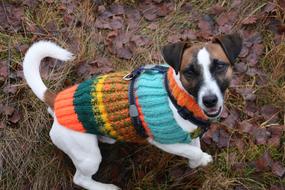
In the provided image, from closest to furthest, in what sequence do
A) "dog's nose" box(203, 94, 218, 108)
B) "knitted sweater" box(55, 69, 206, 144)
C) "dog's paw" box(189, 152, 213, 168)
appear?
1. "dog's nose" box(203, 94, 218, 108)
2. "knitted sweater" box(55, 69, 206, 144)
3. "dog's paw" box(189, 152, 213, 168)

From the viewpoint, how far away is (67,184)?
350cm

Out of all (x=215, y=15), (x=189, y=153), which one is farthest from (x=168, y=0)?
(x=189, y=153)

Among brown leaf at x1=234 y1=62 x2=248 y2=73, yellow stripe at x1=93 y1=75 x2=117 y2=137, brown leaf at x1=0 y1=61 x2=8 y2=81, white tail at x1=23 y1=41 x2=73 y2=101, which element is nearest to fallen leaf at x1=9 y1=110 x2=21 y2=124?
brown leaf at x1=0 y1=61 x2=8 y2=81

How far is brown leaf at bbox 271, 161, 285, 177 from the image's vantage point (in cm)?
333

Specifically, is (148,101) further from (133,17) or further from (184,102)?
(133,17)

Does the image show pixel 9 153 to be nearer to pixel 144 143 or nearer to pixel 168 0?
pixel 144 143

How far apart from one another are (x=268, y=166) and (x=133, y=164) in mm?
914

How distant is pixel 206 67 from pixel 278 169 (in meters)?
1.09

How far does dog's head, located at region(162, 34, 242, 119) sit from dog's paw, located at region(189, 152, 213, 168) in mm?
569

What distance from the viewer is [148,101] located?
2.88m

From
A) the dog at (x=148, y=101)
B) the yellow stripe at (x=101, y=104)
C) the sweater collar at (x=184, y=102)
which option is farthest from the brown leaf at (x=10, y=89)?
the sweater collar at (x=184, y=102)

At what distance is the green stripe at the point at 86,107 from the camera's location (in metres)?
3.00

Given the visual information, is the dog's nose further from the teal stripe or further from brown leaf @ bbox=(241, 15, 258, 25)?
brown leaf @ bbox=(241, 15, 258, 25)

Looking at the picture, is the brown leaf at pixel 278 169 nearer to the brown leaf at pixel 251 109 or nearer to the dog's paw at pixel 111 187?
the brown leaf at pixel 251 109
